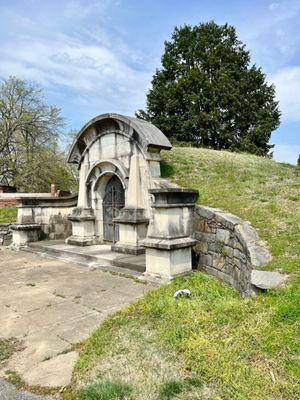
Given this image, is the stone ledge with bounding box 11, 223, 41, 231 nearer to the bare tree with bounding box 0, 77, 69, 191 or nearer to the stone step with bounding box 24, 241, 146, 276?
the stone step with bounding box 24, 241, 146, 276

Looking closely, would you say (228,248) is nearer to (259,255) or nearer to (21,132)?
(259,255)

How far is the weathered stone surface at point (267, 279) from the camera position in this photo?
143 inches

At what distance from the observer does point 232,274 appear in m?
5.20

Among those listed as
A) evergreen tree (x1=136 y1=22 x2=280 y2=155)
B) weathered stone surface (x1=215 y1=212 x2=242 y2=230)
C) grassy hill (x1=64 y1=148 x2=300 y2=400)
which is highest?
evergreen tree (x1=136 y1=22 x2=280 y2=155)

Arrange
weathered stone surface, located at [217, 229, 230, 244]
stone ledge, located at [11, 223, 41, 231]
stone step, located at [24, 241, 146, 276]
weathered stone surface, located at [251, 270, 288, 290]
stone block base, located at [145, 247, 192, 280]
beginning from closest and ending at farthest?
weathered stone surface, located at [251, 270, 288, 290]
weathered stone surface, located at [217, 229, 230, 244]
stone block base, located at [145, 247, 192, 280]
stone step, located at [24, 241, 146, 276]
stone ledge, located at [11, 223, 41, 231]

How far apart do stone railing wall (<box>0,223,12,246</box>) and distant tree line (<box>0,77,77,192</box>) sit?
13.2 m

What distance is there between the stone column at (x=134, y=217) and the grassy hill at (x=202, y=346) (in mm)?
2592

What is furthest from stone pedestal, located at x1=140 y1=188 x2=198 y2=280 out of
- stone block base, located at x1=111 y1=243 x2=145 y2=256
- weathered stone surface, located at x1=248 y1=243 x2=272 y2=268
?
stone block base, located at x1=111 y1=243 x2=145 y2=256

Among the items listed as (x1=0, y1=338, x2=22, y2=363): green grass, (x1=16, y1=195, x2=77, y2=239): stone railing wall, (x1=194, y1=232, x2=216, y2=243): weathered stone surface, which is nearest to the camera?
(x1=0, y1=338, x2=22, y2=363): green grass

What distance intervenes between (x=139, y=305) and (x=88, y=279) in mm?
2178

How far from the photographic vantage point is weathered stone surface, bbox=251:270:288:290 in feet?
12.0

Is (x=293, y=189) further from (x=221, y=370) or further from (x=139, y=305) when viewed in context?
(x=221, y=370)

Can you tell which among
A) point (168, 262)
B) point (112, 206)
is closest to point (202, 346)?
point (168, 262)

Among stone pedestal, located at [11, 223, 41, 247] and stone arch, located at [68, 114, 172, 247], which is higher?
stone arch, located at [68, 114, 172, 247]
